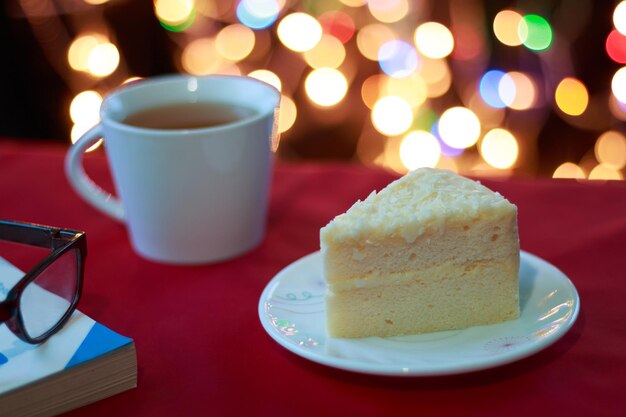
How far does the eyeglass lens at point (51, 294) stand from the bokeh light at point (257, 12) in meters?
1.38

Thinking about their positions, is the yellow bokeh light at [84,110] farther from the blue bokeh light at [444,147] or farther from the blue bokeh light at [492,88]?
the blue bokeh light at [492,88]

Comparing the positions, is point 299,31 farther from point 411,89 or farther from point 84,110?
point 84,110

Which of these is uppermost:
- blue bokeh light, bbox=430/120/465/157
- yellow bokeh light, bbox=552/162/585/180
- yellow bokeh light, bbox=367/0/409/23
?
yellow bokeh light, bbox=367/0/409/23

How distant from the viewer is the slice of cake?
0.60m

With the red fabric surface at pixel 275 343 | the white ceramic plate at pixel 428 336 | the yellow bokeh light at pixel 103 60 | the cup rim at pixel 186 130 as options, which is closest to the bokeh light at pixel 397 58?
the yellow bokeh light at pixel 103 60

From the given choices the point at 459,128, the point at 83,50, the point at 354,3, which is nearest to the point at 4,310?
the point at 354,3

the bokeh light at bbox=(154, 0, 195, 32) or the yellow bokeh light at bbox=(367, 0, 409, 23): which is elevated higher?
the yellow bokeh light at bbox=(367, 0, 409, 23)

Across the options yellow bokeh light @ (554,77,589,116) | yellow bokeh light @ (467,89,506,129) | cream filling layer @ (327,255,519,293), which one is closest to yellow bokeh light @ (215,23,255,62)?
yellow bokeh light @ (467,89,506,129)

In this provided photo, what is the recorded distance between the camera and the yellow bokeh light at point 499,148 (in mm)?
1923

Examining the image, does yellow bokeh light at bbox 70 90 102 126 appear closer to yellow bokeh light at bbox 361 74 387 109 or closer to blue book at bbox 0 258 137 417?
yellow bokeh light at bbox 361 74 387 109

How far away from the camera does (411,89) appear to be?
191cm

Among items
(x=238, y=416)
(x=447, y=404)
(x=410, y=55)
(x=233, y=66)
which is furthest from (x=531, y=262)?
(x=233, y=66)

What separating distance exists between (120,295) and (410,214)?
0.31m

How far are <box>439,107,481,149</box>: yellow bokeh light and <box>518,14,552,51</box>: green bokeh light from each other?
0.75 ft
